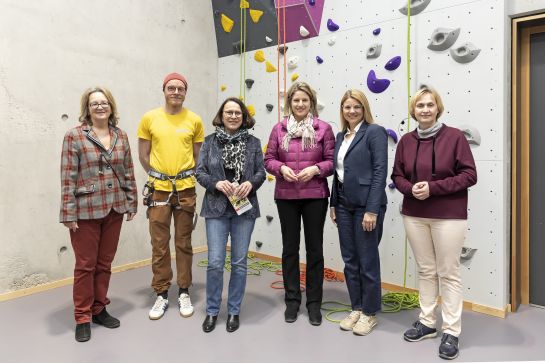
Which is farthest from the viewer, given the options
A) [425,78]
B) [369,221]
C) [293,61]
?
[293,61]

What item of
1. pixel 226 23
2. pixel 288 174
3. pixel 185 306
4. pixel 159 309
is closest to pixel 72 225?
pixel 159 309

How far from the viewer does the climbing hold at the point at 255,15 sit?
3998 millimetres

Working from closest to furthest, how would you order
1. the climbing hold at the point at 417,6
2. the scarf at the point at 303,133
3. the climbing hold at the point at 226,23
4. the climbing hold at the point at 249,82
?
the scarf at the point at 303,133
the climbing hold at the point at 417,6
the climbing hold at the point at 249,82
the climbing hold at the point at 226,23

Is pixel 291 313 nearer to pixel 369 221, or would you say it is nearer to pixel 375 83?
pixel 369 221

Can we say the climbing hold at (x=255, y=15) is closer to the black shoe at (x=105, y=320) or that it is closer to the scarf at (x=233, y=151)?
the scarf at (x=233, y=151)

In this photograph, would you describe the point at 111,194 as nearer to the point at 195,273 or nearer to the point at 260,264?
the point at 195,273

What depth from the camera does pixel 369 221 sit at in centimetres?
225

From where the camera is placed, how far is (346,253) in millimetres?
2416

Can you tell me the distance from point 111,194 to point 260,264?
1904mm

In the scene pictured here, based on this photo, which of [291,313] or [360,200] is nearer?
[360,200]

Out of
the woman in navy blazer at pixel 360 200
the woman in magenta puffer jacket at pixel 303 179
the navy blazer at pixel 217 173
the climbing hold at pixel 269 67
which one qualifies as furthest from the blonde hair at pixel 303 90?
the climbing hold at pixel 269 67

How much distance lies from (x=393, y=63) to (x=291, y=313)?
1.96m

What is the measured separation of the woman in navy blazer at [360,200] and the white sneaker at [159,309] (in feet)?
3.84

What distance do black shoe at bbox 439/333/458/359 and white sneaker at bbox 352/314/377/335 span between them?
16.0 inches
